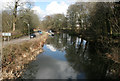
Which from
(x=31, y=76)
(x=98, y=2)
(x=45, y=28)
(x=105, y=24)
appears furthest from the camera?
(x=45, y=28)

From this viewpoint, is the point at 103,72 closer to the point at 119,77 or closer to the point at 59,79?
the point at 119,77

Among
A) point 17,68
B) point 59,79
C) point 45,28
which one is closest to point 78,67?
point 59,79

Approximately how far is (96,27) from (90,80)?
1078 cm

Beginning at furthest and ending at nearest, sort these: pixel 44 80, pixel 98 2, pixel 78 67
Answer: pixel 98 2, pixel 78 67, pixel 44 80

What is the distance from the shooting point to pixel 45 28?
5084 cm

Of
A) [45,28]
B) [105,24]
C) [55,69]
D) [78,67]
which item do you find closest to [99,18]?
[105,24]

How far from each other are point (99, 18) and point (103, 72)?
8953 mm

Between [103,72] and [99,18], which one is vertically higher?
[99,18]

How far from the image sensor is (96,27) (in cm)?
1598

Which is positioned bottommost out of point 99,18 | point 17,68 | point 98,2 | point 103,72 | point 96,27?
point 103,72

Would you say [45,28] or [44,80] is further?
[45,28]

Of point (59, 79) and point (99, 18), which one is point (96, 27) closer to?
point (99, 18)

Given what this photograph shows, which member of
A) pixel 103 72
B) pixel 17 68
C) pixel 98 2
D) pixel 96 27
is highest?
pixel 98 2

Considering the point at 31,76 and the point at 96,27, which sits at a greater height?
the point at 96,27
